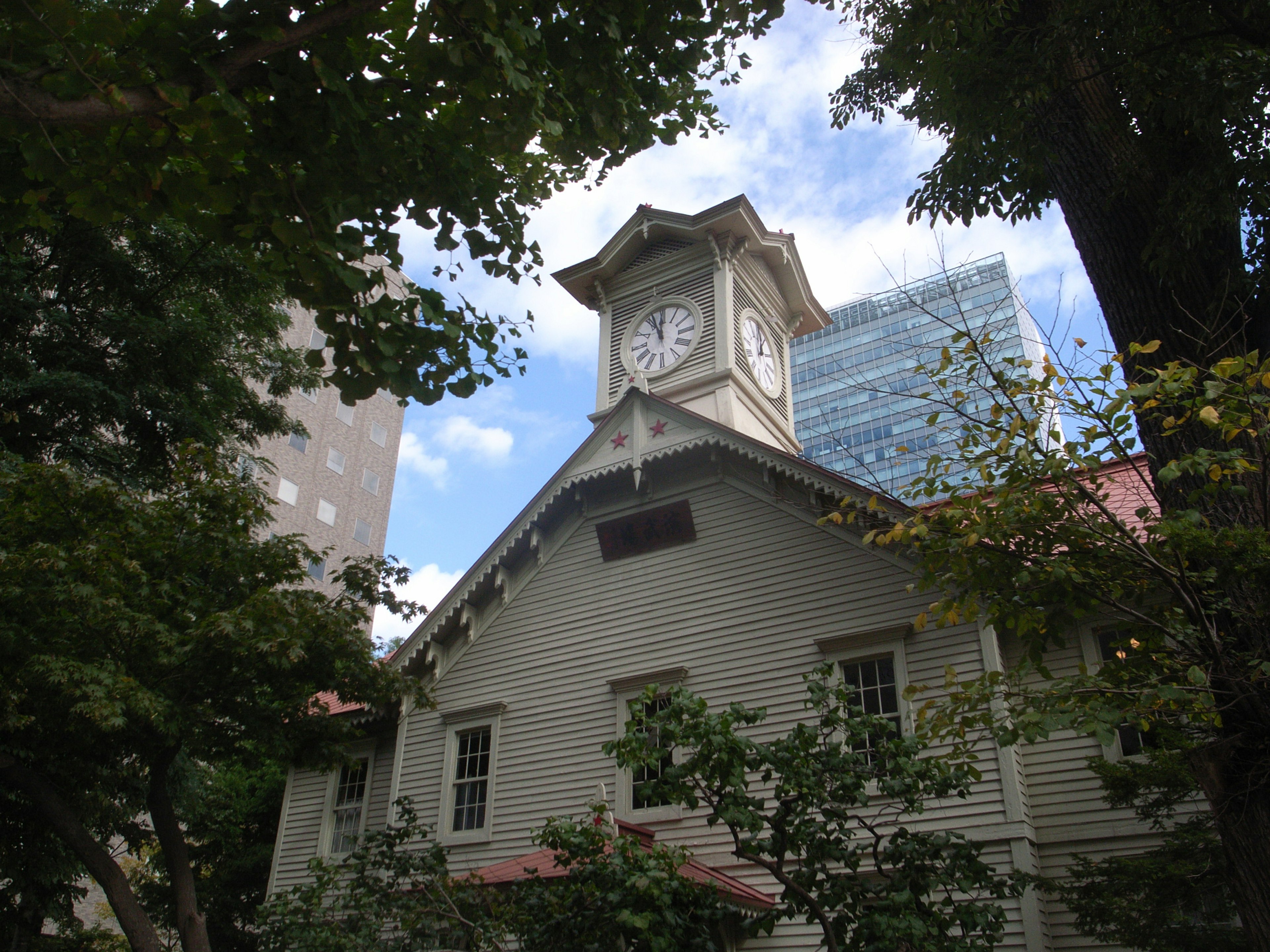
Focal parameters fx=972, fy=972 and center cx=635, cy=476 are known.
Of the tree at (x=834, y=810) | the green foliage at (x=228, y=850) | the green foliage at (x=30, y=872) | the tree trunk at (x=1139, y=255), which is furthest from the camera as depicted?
the green foliage at (x=228, y=850)

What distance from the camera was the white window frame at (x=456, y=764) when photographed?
15.0m

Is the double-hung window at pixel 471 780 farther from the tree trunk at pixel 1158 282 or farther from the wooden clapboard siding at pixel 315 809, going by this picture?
the tree trunk at pixel 1158 282

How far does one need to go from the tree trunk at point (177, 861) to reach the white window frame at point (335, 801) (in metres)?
4.42

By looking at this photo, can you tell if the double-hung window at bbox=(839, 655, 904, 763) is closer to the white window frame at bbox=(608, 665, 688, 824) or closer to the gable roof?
the white window frame at bbox=(608, 665, 688, 824)

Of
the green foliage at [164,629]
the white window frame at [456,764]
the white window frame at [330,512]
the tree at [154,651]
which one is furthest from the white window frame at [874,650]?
the white window frame at [330,512]

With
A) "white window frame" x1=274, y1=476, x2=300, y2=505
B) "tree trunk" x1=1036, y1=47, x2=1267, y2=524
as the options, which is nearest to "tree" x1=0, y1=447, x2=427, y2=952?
"tree trunk" x1=1036, y1=47, x2=1267, y2=524

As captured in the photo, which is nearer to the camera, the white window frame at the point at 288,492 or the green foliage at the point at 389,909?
the green foliage at the point at 389,909

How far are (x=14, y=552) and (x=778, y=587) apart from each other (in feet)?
32.3

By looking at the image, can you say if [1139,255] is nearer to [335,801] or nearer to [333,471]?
[335,801]

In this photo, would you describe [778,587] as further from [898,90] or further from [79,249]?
[79,249]

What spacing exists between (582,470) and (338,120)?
10867mm

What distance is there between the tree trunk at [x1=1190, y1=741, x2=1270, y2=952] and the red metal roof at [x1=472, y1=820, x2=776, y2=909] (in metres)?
5.06

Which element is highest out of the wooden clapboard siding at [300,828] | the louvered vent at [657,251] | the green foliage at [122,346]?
the louvered vent at [657,251]

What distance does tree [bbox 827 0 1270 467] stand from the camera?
336 inches
